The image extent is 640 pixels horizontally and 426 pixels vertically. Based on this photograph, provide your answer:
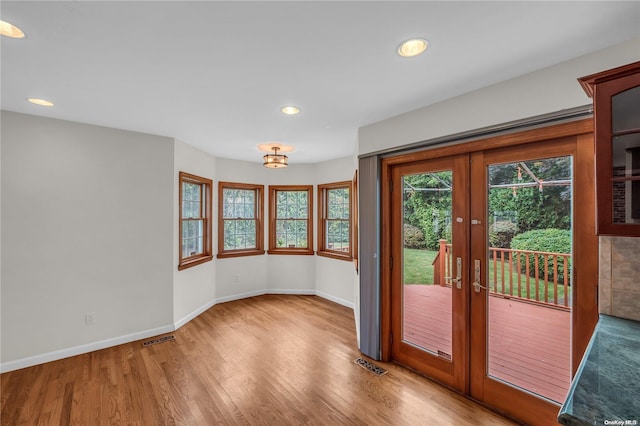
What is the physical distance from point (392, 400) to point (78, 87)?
147 inches

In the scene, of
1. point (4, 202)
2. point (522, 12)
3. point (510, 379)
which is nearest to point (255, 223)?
point (4, 202)

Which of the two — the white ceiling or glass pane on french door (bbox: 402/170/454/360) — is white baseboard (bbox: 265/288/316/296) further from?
the white ceiling

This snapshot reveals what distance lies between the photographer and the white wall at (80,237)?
108 inches

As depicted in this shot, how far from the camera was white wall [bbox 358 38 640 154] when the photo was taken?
66.4 inches

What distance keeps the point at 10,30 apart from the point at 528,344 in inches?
157

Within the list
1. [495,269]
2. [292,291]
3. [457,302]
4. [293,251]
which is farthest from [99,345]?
[495,269]

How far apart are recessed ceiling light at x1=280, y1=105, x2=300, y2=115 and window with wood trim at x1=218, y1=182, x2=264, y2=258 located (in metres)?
2.67

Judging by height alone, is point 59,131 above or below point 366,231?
above

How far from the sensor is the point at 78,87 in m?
2.21

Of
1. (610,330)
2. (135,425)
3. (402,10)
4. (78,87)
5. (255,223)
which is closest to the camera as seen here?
(402,10)

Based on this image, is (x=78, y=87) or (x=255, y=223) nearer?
(x=78, y=87)

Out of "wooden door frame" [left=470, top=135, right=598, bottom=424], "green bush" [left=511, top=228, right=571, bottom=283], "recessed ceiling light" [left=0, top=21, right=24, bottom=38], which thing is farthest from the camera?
"green bush" [left=511, top=228, right=571, bottom=283]

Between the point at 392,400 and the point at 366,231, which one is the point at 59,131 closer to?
the point at 366,231

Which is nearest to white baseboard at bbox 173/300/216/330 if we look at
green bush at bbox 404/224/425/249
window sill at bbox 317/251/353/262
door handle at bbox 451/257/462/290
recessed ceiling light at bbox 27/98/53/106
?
window sill at bbox 317/251/353/262
